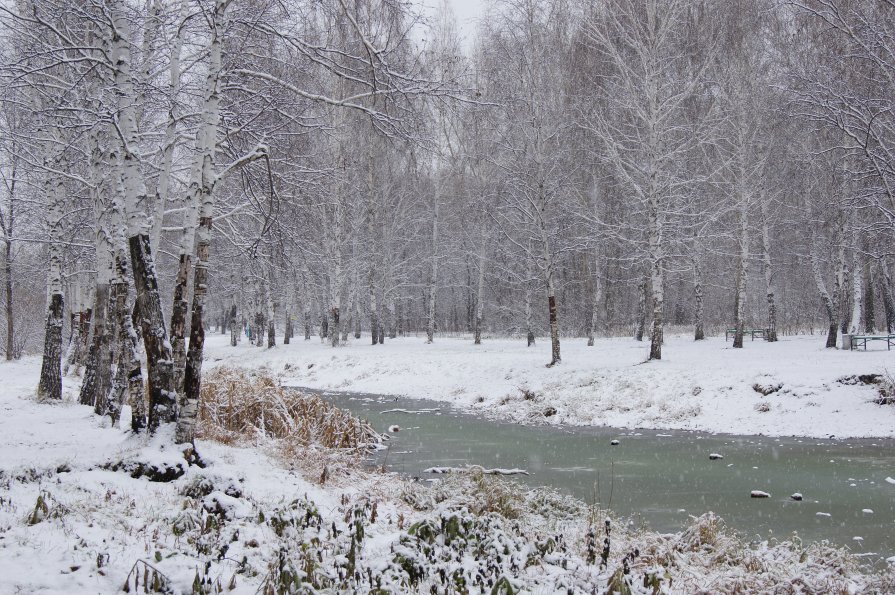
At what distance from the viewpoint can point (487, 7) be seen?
81.9 feet

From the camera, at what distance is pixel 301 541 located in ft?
18.2

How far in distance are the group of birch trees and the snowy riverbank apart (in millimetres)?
1275

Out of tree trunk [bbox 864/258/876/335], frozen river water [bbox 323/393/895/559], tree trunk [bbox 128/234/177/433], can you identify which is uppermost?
tree trunk [bbox 864/258/876/335]

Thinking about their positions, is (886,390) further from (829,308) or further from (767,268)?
(767,268)

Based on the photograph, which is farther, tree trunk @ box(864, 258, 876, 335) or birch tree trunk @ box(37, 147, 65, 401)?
tree trunk @ box(864, 258, 876, 335)

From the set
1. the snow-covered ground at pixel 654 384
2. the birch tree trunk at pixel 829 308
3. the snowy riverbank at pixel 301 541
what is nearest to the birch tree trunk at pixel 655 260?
the snow-covered ground at pixel 654 384

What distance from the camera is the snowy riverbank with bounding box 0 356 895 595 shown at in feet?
15.2

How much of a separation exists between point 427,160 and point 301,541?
10357mm

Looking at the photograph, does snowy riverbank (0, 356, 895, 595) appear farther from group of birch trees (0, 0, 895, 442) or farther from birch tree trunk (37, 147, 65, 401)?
birch tree trunk (37, 147, 65, 401)

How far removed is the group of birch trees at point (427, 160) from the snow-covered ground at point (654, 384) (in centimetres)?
192

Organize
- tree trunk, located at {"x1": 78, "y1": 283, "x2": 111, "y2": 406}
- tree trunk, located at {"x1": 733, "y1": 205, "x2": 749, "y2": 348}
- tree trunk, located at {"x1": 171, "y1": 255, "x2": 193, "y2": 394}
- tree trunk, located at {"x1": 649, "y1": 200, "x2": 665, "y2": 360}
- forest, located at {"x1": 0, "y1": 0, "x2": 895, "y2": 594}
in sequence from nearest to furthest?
forest, located at {"x1": 0, "y1": 0, "x2": 895, "y2": 594} → tree trunk, located at {"x1": 171, "y1": 255, "x2": 193, "y2": 394} → tree trunk, located at {"x1": 78, "y1": 283, "x2": 111, "y2": 406} → tree trunk, located at {"x1": 649, "y1": 200, "x2": 665, "y2": 360} → tree trunk, located at {"x1": 733, "y1": 205, "x2": 749, "y2": 348}

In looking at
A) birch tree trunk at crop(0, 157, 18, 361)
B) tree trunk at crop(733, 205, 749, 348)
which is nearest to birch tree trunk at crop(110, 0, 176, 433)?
birch tree trunk at crop(0, 157, 18, 361)

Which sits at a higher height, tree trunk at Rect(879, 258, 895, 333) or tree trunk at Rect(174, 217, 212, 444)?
tree trunk at Rect(879, 258, 895, 333)

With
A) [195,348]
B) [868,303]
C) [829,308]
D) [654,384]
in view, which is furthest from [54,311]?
[868,303]
